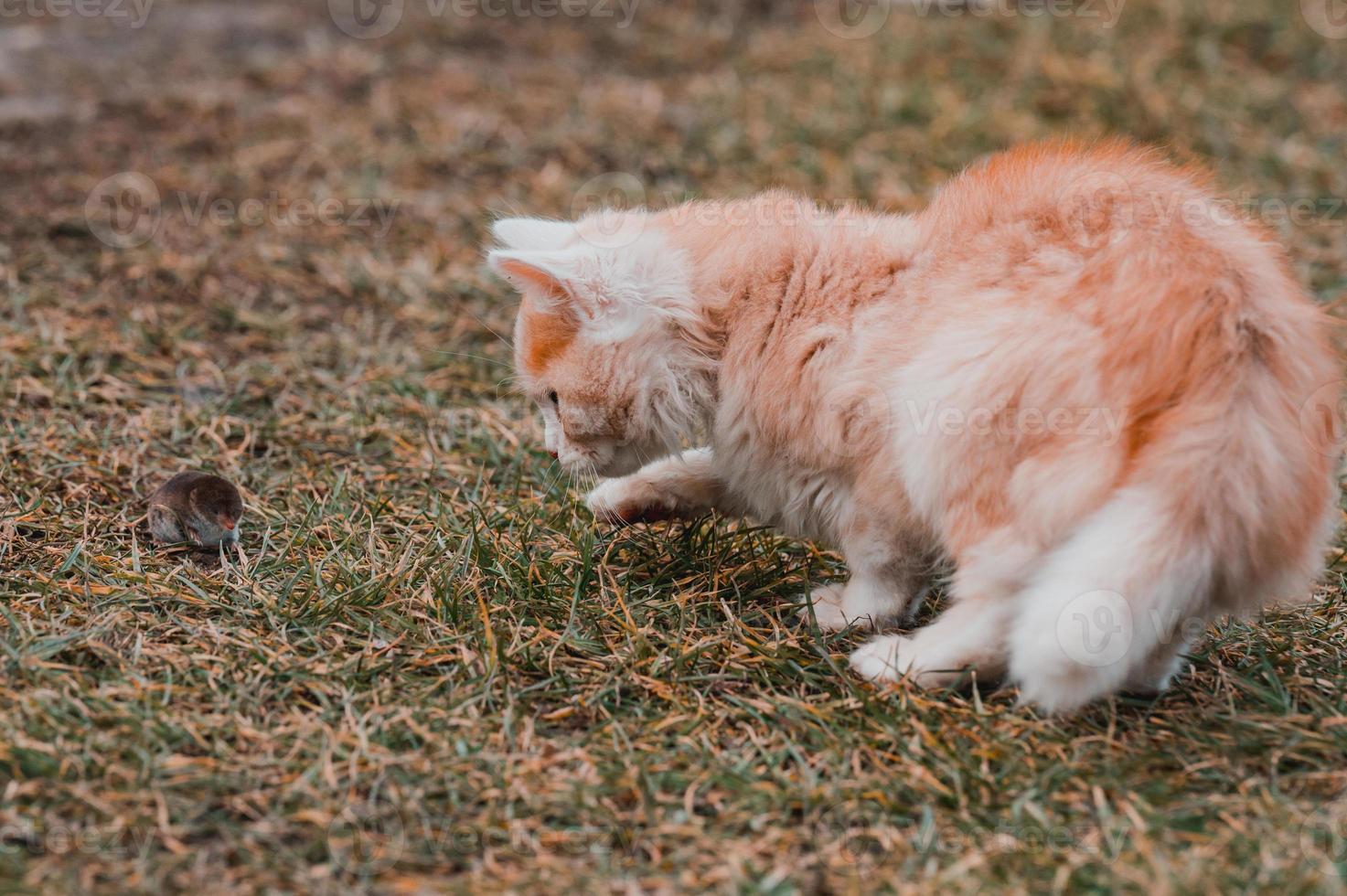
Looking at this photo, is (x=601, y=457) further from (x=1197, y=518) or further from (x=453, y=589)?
(x=1197, y=518)

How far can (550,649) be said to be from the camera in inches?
109

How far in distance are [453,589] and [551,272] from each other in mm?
731

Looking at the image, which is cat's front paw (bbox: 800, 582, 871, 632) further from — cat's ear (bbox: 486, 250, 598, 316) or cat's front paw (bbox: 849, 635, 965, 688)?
cat's ear (bbox: 486, 250, 598, 316)

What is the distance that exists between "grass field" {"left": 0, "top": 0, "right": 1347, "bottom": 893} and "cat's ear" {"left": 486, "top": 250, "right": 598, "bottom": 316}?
581mm

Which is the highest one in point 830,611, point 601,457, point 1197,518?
point 1197,518

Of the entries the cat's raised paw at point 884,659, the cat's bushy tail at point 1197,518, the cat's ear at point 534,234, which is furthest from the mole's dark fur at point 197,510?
the cat's bushy tail at point 1197,518

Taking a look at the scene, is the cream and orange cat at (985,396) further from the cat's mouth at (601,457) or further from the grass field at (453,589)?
the grass field at (453,589)

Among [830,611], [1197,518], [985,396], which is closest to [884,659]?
[830,611]

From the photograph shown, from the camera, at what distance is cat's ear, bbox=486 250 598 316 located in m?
2.98

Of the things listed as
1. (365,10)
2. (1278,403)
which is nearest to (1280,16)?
(365,10)

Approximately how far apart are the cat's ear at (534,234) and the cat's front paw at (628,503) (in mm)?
596

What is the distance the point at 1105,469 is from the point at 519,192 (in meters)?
3.52

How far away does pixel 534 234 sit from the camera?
3.26 meters

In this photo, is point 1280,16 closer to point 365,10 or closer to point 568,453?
point 365,10
